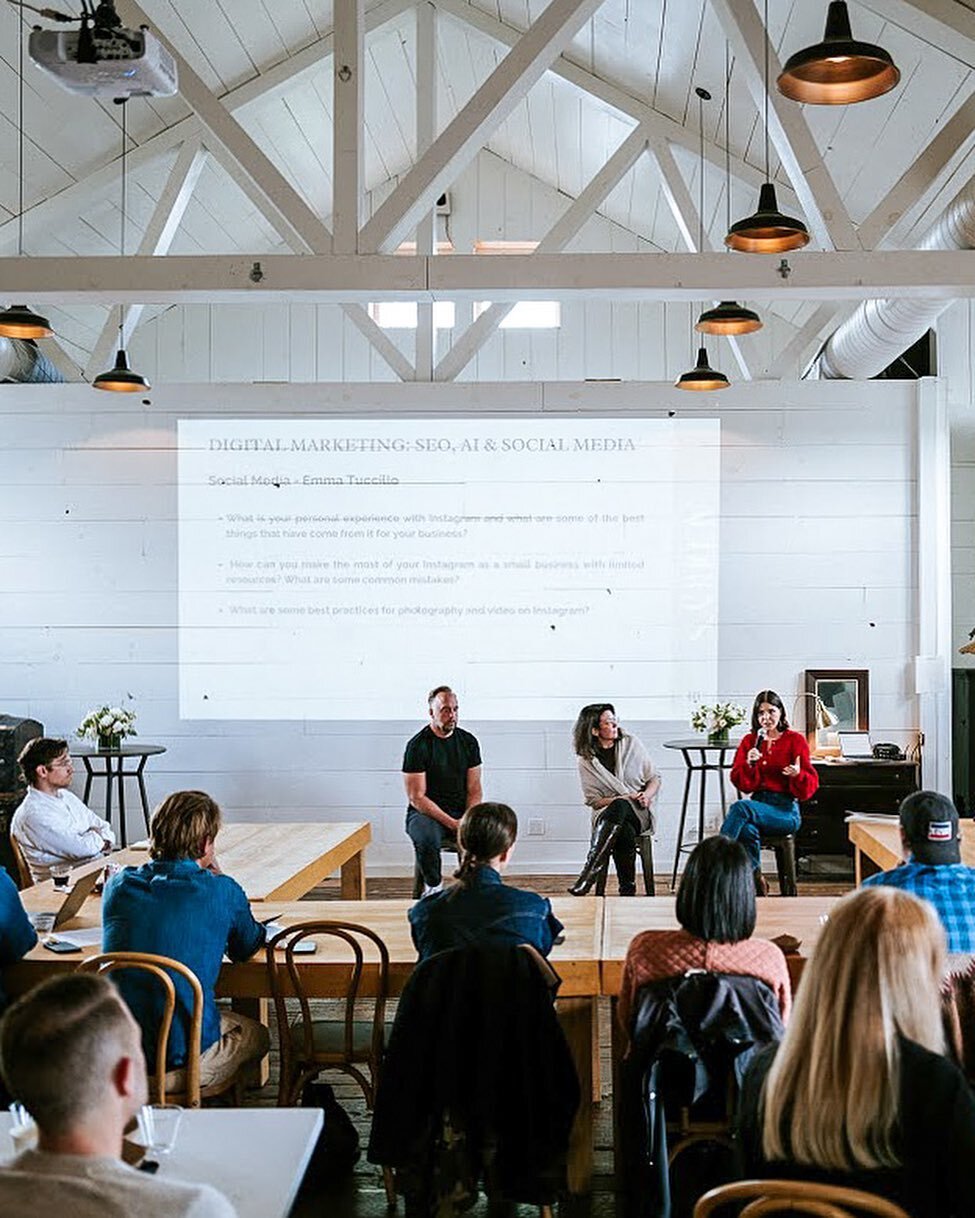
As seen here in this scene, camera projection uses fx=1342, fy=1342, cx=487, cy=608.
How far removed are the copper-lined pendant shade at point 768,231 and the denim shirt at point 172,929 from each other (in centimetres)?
291

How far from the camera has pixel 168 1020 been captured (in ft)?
10.8

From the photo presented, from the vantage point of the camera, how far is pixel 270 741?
8.77m

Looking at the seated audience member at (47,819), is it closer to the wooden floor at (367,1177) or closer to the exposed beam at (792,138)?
the wooden floor at (367,1177)

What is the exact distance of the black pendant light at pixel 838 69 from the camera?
3.66 meters

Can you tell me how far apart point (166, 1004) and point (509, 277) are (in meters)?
3.39

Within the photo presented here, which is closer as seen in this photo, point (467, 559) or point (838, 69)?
point (838, 69)

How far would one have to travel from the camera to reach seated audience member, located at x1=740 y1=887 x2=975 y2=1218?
2047mm

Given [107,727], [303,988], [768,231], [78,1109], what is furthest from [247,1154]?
[107,727]

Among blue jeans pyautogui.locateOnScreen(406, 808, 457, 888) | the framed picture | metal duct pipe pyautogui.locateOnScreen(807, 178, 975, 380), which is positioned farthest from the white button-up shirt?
the framed picture

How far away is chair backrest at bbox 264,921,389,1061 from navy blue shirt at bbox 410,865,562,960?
370 millimetres

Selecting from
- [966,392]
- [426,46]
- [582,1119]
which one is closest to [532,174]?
[426,46]

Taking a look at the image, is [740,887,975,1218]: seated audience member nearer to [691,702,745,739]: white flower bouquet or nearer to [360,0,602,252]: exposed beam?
[360,0,602,252]: exposed beam

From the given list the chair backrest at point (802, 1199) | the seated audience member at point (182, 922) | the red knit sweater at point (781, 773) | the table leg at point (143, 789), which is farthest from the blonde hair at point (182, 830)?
the table leg at point (143, 789)

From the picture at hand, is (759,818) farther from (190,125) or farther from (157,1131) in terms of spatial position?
(190,125)
